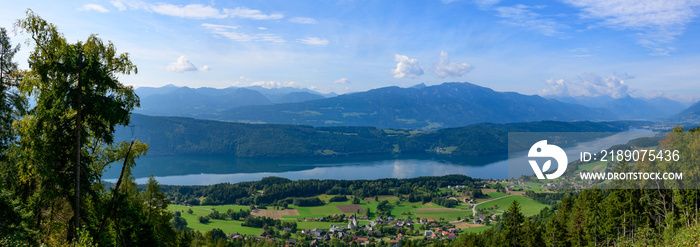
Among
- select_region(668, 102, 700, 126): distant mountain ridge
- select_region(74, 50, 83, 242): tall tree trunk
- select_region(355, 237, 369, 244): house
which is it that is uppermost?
select_region(668, 102, 700, 126): distant mountain ridge

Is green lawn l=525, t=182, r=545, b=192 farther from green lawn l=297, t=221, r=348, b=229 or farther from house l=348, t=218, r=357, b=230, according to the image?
green lawn l=297, t=221, r=348, b=229

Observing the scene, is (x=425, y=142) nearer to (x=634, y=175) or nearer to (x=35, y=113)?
(x=634, y=175)

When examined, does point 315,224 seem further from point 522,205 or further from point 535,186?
point 535,186

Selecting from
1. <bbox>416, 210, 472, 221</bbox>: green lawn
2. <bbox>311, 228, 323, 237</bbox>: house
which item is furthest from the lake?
<bbox>311, 228, 323, 237</bbox>: house

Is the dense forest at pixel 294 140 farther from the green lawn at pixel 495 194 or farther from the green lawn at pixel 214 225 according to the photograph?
the green lawn at pixel 214 225

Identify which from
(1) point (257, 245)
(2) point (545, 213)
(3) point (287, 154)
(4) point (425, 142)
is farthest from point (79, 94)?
(4) point (425, 142)

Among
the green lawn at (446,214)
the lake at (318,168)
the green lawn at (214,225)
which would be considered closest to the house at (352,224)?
the green lawn at (446,214)
